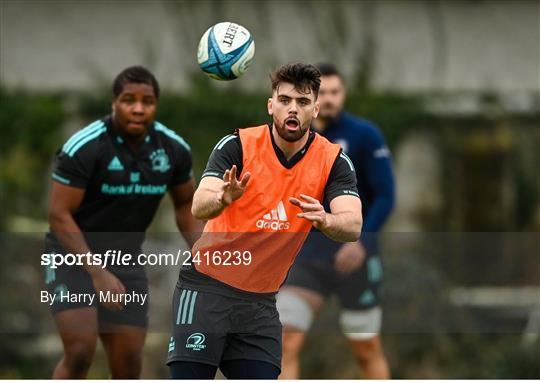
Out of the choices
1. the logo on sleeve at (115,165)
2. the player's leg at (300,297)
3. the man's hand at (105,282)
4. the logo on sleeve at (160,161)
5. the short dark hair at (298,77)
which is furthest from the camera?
the player's leg at (300,297)

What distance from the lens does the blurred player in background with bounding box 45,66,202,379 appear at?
289 inches

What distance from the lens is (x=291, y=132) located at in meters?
6.12

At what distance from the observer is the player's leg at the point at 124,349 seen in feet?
25.2

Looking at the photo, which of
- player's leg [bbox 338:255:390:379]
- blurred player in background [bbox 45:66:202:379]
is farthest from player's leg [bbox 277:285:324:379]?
blurred player in background [bbox 45:66:202:379]

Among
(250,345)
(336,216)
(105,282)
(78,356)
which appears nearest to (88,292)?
(105,282)

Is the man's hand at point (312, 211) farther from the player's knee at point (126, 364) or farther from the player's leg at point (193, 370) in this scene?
the player's knee at point (126, 364)

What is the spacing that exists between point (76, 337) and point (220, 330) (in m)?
1.54

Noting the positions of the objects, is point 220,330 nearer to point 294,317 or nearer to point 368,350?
point 294,317

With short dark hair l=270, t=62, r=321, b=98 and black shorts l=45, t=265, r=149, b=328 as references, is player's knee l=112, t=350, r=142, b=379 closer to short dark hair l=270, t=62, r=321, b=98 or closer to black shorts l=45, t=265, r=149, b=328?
black shorts l=45, t=265, r=149, b=328

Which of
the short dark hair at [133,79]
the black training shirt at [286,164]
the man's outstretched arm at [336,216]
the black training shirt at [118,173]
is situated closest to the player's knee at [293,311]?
the black training shirt at [118,173]

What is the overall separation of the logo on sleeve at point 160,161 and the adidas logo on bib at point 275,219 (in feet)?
Result: 5.14

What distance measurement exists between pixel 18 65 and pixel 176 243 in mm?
4045

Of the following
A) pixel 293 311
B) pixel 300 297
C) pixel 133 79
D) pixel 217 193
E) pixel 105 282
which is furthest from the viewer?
pixel 300 297

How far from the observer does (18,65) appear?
1447cm
